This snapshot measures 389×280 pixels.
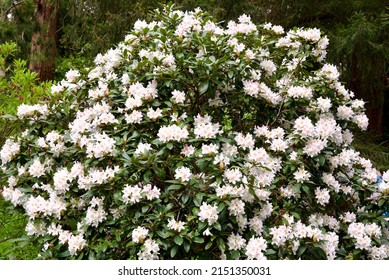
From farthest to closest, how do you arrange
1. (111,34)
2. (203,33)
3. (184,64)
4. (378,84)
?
(111,34) < (378,84) < (203,33) < (184,64)

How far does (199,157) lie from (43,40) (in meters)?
6.82

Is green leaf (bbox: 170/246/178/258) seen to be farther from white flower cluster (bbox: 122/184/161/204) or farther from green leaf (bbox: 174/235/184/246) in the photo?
white flower cluster (bbox: 122/184/161/204)

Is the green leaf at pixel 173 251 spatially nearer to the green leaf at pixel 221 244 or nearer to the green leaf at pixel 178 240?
the green leaf at pixel 178 240

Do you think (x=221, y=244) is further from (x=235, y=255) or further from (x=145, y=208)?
(x=145, y=208)

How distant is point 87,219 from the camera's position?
8.87ft

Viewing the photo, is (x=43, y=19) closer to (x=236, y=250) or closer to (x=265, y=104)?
(x=265, y=104)

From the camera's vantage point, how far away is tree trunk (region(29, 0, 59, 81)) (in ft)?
28.1

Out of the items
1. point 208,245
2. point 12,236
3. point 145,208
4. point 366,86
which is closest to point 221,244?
point 208,245

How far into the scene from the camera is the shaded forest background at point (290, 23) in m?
5.60

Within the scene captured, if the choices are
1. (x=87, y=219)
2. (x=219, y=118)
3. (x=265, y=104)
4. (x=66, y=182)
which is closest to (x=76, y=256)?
(x=87, y=219)

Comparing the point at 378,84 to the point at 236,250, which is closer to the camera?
the point at 236,250

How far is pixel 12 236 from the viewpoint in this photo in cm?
384

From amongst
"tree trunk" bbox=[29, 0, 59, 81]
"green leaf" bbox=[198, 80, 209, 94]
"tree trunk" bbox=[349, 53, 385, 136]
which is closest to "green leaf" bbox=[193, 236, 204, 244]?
"green leaf" bbox=[198, 80, 209, 94]

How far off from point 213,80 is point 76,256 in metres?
1.18
